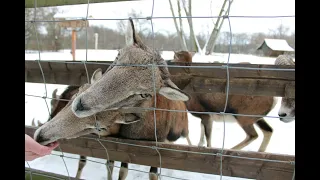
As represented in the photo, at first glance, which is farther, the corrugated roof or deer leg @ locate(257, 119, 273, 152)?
the corrugated roof

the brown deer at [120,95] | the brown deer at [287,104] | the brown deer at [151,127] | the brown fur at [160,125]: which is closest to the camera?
the brown deer at [120,95]

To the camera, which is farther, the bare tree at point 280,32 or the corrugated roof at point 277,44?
the bare tree at point 280,32

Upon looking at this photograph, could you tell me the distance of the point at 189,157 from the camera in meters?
2.07

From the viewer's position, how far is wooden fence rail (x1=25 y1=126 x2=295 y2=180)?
1.83m

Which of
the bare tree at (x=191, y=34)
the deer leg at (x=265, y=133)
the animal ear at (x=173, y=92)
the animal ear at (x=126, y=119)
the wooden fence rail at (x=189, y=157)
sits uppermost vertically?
the bare tree at (x=191, y=34)

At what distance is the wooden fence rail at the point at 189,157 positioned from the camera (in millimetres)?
1826

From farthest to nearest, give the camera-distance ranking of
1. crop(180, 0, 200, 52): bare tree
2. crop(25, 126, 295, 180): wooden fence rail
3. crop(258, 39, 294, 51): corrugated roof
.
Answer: crop(180, 0, 200, 52): bare tree
crop(258, 39, 294, 51): corrugated roof
crop(25, 126, 295, 180): wooden fence rail

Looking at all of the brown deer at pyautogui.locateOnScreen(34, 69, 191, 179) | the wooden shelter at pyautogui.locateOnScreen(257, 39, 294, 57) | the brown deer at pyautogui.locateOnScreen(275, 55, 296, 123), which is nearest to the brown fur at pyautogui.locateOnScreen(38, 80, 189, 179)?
the brown deer at pyautogui.locateOnScreen(34, 69, 191, 179)

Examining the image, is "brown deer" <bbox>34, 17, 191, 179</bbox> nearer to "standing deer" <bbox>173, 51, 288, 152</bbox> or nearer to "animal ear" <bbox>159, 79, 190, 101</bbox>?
"animal ear" <bbox>159, 79, 190, 101</bbox>

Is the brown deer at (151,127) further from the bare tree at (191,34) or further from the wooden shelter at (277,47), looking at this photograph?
the bare tree at (191,34)

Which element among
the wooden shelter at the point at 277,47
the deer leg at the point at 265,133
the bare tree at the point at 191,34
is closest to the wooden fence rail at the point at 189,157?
the deer leg at the point at 265,133

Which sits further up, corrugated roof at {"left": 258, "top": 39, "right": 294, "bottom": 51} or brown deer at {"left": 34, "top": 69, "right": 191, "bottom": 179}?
corrugated roof at {"left": 258, "top": 39, "right": 294, "bottom": 51}
